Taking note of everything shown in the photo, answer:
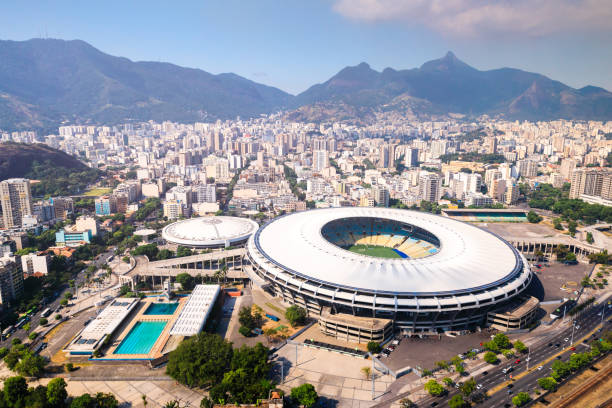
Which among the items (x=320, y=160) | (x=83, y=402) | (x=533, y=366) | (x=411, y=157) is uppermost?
(x=411, y=157)

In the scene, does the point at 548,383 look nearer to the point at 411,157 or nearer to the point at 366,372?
the point at 366,372

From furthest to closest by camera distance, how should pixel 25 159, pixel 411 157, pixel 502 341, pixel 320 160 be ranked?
pixel 411 157 → pixel 320 160 → pixel 25 159 → pixel 502 341

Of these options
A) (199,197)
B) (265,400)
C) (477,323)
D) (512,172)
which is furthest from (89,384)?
(512,172)

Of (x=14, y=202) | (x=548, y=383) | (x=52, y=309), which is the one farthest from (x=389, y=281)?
(x=14, y=202)

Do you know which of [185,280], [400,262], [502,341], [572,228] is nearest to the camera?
[502,341]

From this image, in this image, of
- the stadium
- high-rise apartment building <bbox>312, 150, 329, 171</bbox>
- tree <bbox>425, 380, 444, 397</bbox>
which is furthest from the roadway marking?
high-rise apartment building <bbox>312, 150, 329, 171</bbox>

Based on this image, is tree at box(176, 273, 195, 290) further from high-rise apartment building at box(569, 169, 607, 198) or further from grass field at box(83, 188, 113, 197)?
high-rise apartment building at box(569, 169, 607, 198)

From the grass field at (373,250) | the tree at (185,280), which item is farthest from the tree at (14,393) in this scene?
the grass field at (373,250)
